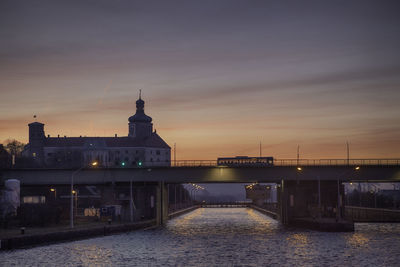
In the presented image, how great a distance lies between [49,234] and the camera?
3339 inches

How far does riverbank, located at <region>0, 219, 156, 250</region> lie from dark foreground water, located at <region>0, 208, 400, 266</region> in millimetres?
2009

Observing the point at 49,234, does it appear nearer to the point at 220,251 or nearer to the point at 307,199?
the point at 220,251

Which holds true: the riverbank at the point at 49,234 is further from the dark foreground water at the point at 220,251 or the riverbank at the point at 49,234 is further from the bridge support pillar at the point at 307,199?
the bridge support pillar at the point at 307,199

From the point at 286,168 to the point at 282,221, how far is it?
19242 mm

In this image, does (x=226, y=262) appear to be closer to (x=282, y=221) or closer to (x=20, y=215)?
(x=20, y=215)

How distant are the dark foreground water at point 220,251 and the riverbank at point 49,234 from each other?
2.01m

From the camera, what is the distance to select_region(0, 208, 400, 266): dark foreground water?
67.4m

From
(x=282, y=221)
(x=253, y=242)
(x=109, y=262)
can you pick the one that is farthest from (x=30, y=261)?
(x=282, y=221)

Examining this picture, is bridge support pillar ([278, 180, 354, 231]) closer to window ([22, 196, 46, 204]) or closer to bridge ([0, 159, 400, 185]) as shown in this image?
bridge ([0, 159, 400, 185])

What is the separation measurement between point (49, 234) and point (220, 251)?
2291 cm

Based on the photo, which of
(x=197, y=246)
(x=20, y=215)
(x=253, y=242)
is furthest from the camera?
(x=20, y=215)

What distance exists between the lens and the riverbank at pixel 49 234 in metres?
76.2

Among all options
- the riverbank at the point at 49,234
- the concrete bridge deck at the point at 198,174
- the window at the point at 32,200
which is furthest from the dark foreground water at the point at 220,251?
the window at the point at 32,200

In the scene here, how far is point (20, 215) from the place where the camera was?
346 ft
